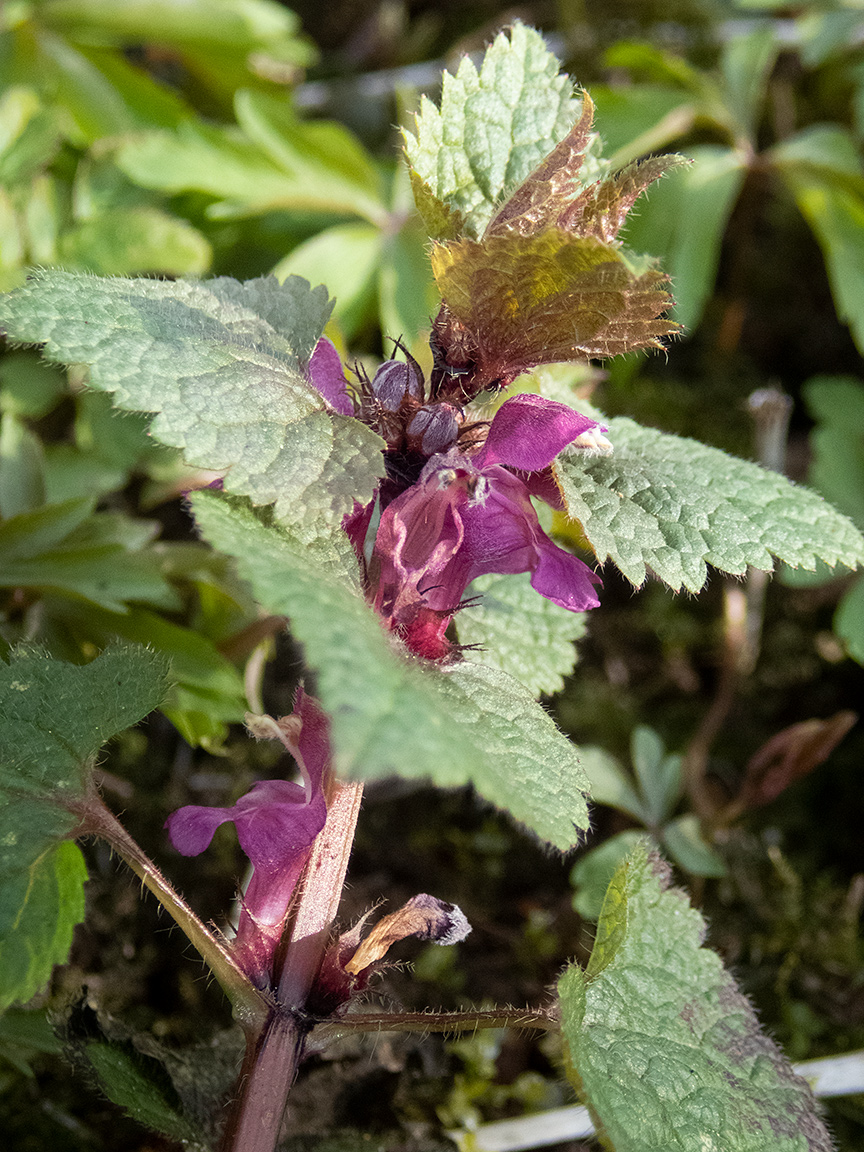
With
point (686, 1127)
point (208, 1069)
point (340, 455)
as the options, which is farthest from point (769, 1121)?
point (340, 455)

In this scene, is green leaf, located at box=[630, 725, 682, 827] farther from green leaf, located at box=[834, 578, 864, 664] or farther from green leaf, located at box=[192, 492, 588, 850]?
green leaf, located at box=[192, 492, 588, 850]

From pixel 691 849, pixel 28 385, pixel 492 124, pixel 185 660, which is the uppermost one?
pixel 492 124

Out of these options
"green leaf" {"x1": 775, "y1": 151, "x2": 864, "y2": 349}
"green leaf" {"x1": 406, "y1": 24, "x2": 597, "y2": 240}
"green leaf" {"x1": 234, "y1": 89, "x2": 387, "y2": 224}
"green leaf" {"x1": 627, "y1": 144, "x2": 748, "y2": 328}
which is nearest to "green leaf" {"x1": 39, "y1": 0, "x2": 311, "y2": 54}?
"green leaf" {"x1": 234, "y1": 89, "x2": 387, "y2": 224}

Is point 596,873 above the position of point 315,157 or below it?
below

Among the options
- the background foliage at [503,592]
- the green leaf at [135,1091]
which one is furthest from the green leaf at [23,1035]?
the green leaf at [135,1091]

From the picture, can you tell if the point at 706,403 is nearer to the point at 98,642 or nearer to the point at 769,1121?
the point at 98,642

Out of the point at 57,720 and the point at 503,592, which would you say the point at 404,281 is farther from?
the point at 57,720

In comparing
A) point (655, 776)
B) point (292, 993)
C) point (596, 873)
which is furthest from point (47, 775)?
point (655, 776)
